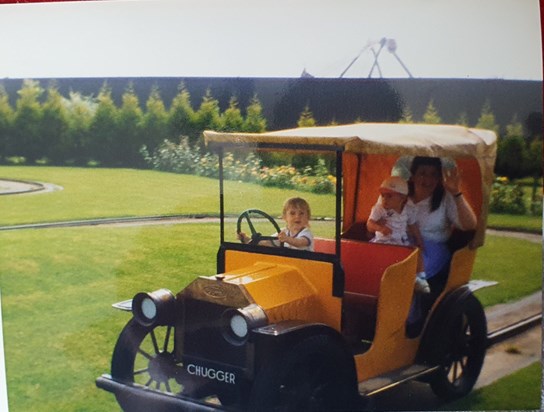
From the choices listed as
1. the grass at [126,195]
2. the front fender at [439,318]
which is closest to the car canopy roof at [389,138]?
the grass at [126,195]

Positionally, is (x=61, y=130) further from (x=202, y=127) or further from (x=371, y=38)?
(x=371, y=38)

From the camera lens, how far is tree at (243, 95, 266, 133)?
3329 mm

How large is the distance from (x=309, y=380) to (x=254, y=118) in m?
1.17

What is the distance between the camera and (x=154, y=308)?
3232 mm

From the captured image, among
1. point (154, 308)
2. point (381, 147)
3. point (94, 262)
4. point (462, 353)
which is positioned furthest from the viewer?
point (462, 353)

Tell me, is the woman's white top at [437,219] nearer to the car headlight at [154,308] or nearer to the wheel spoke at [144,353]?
the car headlight at [154,308]

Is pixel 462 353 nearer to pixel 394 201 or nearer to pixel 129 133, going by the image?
pixel 394 201

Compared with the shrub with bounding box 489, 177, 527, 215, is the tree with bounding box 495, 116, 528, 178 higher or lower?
higher

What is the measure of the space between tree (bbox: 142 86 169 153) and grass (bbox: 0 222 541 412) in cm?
40

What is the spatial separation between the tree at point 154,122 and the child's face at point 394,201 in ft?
3.50

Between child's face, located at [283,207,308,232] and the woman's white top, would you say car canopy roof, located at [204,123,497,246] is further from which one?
child's face, located at [283,207,308,232]

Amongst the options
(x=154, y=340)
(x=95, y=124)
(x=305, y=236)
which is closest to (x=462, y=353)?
(x=305, y=236)

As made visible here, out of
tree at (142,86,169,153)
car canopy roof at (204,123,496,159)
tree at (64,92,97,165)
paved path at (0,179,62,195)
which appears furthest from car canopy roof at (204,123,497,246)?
paved path at (0,179,62,195)

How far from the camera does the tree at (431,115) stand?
335 centimetres
